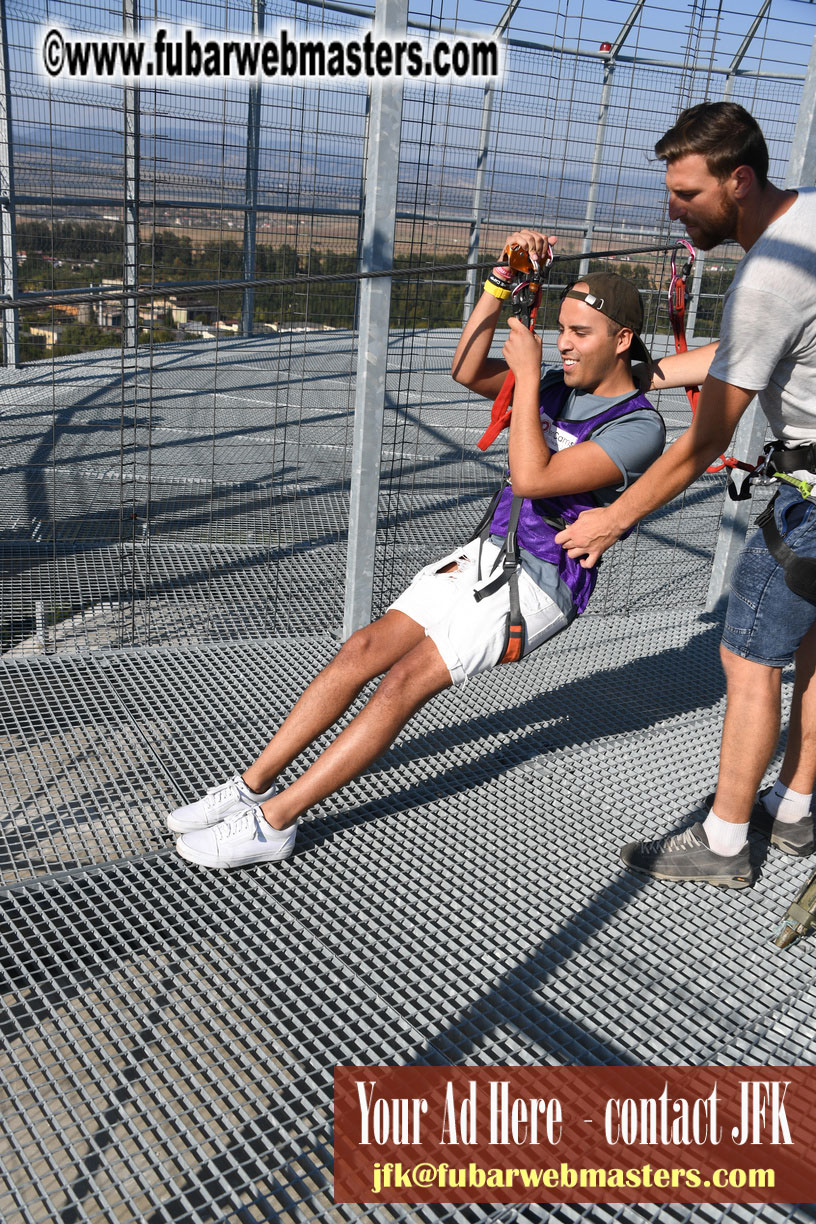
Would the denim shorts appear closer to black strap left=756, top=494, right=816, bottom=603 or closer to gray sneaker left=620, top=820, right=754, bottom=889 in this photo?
black strap left=756, top=494, right=816, bottom=603

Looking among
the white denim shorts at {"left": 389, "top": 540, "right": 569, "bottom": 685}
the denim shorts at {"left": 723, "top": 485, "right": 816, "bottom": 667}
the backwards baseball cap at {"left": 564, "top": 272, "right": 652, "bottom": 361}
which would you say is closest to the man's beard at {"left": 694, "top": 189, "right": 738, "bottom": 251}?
the backwards baseball cap at {"left": 564, "top": 272, "right": 652, "bottom": 361}

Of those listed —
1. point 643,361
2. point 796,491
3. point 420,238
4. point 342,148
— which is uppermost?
point 342,148

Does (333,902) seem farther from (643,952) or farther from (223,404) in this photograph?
(223,404)

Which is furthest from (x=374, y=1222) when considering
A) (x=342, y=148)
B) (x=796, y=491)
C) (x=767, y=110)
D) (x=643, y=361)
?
(x=767, y=110)

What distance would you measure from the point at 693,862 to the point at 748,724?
14.3 inches

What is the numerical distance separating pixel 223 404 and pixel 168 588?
2947 millimetres

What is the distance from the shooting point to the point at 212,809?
7.30ft

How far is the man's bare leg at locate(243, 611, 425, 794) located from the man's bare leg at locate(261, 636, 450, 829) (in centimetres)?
7

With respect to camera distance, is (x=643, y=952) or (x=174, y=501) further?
(x=174, y=501)

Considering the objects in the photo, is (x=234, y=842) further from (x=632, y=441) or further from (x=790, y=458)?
(x=790, y=458)

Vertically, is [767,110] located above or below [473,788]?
above

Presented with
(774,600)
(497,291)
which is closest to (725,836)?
(774,600)

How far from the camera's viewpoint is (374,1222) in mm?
1463

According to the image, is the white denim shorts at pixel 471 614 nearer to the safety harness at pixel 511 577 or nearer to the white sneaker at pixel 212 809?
the safety harness at pixel 511 577
